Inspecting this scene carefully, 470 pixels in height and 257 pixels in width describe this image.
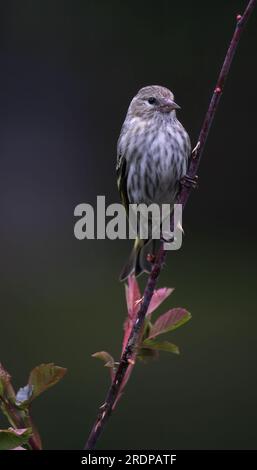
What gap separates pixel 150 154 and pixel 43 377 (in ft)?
4.94

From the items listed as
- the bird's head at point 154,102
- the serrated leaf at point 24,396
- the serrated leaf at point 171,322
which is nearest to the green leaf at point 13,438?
the serrated leaf at point 24,396

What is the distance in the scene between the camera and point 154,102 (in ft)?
8.73

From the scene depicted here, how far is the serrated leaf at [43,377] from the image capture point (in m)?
1.16

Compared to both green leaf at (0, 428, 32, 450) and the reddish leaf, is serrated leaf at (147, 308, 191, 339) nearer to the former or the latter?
the reddish leaf

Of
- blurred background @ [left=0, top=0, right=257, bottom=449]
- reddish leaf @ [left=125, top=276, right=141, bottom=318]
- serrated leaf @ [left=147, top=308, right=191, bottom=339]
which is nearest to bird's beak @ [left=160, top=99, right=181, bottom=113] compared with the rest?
reddish leaf @ [left=125, top=276, right=141, bottom=318]

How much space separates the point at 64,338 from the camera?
175 inches

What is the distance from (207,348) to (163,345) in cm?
313

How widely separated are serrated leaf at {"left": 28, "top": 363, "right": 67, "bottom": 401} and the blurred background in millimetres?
2950

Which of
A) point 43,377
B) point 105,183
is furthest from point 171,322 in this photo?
point 105,183

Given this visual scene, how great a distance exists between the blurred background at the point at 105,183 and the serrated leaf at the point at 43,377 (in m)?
2.95

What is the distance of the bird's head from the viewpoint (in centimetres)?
262

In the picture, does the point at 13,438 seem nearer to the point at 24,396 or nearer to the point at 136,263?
the point at 24,396

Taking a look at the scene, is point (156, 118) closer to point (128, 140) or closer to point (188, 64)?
point (128, 140)
